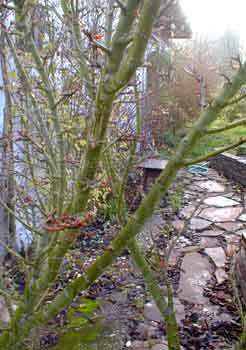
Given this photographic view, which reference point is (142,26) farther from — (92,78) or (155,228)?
(155,228)

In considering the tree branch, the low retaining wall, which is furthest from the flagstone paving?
the tree branch

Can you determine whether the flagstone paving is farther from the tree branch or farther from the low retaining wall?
the tree branch

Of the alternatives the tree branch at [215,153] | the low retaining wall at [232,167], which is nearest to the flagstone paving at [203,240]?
the low retaining wall at [232,167]

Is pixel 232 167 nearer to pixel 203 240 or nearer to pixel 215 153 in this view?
pixel 203 240

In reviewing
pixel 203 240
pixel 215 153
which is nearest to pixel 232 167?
pixel 203 240

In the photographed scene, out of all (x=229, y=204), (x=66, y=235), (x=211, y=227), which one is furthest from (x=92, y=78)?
(x=229, y=204)

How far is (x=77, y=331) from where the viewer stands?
7.70 feet

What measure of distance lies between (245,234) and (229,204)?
2.98m

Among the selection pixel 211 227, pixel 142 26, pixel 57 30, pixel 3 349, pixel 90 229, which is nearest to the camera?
pixel 142 26

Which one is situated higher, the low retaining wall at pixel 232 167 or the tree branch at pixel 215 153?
the tree branch at pixel 215 153

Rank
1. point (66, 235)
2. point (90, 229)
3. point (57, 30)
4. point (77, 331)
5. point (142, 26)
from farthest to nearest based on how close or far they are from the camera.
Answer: point (90, 229) < point (57, 30) < point (77, 331) < point (66, 235) < point (142, 26)

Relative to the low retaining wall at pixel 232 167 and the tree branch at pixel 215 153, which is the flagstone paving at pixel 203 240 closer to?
the low retaining wall at pixel 232 167

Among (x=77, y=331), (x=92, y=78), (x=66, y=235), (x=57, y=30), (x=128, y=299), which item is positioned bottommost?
(x=128, y=299)

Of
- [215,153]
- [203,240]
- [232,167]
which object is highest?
[215,153]
